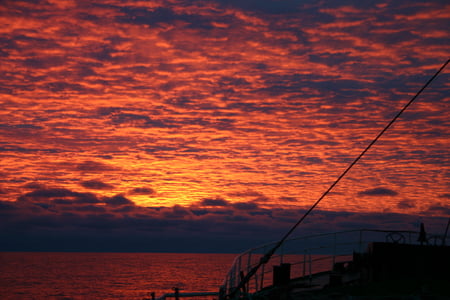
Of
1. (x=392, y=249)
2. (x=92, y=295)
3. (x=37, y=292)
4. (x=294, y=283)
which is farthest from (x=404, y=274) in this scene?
(x=37, y=292)

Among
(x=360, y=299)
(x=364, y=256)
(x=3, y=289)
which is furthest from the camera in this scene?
(x=3, y=289)

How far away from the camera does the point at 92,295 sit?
114312mm

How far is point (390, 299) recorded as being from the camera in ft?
46.7

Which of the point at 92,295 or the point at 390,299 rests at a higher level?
the point at 390,299

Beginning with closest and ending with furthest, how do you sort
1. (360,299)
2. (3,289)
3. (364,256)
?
1. (360,299)
2. (364,256)
3. (3,289)

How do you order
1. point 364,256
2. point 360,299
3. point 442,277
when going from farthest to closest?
point 364,256, point 442,277, point 360,299

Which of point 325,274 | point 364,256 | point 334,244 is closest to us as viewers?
point 364,256

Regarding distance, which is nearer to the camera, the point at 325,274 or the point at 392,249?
the point at 392,249

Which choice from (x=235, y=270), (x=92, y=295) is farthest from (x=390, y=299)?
(x=92, y=295)

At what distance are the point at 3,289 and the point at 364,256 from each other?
130871 mm

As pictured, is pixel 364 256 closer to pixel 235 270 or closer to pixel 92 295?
pixel 235 270

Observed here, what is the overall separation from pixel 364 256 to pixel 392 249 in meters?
1.76

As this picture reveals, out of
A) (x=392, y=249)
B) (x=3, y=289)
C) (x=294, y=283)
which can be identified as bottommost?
(x=3, y=289)

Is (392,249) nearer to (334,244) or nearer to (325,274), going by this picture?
(334,244)
